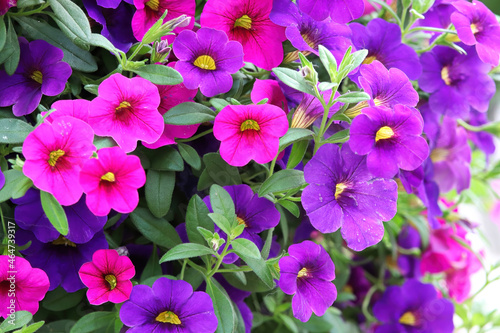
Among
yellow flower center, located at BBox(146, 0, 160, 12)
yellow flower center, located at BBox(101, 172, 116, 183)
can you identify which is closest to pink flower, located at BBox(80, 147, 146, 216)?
yellow flower center, located at BBox(101, 172, 116, 183)

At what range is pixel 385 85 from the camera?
0.54 metres

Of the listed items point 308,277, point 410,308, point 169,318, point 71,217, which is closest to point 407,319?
point 410,308

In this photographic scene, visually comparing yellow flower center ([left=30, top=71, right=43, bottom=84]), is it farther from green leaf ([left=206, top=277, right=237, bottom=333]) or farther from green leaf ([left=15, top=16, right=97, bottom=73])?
green leaf ([left=206, top=277, right=237, bottom=333])

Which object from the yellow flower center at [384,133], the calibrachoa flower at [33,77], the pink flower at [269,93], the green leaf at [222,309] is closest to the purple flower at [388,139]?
the yellow flower center at [384,133]

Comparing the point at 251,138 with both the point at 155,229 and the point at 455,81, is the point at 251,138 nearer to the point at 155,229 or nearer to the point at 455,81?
the point at 155,229

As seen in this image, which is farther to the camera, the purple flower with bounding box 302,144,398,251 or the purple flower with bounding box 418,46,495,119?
the purple flower with bounding box 418,46,495,119

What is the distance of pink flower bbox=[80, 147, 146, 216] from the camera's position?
0.43 m

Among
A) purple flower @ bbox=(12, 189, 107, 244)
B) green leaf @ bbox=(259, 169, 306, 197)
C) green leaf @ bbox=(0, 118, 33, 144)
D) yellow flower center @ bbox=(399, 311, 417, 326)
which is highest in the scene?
green leaf @ bbox=(0, 118, 33, 144)

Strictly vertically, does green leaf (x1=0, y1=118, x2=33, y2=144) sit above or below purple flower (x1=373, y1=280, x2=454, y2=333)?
above

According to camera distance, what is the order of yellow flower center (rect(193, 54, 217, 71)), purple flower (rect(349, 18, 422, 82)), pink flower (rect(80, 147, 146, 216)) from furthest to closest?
purple flower (rect(349, 18, 422, 82)) → yellow flower center (rect(193, 54, 217, 71)) → pink flower (rect(80, 147, 146, 216))

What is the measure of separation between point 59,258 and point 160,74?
0.23m

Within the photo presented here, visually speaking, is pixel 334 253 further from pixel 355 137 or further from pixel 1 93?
pixel 1 93

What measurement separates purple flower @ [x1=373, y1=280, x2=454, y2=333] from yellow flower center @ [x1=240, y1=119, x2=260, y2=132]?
0.45m

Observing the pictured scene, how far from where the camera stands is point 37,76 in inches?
21.8
